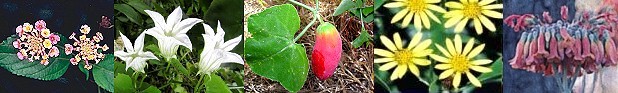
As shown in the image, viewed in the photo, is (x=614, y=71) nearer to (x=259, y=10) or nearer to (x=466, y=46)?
(x=466, y=46)

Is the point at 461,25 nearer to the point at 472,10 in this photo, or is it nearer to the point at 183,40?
the point at 472,10

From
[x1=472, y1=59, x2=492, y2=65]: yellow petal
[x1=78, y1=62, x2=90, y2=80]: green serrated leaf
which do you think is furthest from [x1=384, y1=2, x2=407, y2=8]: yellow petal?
[x1=78, y1=62, x2=90, y2=80]: green serrated leaf

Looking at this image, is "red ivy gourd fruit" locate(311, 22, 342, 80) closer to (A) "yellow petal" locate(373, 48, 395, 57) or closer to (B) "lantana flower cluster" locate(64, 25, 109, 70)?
(A) "yellow petal" locate(373, 48, 395, 57)

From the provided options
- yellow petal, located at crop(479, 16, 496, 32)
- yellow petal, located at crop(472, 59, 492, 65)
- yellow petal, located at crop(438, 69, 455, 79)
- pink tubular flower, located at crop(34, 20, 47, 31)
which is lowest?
yellow petal, located at crop(438, 69, 455, 79)

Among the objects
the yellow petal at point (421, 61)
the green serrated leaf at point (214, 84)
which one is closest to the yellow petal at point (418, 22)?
the yellow petal at point (421, 61)

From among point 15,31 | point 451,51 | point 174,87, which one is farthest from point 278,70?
point 15,31

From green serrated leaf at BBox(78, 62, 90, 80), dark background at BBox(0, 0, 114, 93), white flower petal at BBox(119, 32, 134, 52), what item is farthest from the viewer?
white flower petal at BBox(119, 32, 134, 52)

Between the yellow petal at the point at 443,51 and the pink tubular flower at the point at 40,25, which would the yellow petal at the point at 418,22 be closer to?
the yellow petal at the point at 443,51
